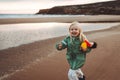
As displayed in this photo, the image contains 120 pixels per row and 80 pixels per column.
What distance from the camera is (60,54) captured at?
1156cm

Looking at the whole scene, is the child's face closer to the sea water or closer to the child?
the child

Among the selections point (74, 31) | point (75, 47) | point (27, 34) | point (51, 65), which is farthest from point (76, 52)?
point (27, 34)

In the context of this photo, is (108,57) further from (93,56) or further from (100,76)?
(100,76)

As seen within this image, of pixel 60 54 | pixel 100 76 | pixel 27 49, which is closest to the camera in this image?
pixel 100 76

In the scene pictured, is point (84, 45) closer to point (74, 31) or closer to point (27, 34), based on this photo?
point (74, 31)

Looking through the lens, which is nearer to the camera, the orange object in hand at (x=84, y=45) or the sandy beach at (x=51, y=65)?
the orange object in hand at (x=84, y=45)

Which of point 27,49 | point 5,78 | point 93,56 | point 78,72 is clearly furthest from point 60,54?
point 78,72

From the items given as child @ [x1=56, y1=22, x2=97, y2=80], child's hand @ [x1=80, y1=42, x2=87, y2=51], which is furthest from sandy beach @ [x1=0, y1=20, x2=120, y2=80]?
child's hand @ [x1=80, y1=42, x2=87, y2=51]

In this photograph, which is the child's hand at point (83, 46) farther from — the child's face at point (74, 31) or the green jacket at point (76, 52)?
the child's face at point (74, 31)

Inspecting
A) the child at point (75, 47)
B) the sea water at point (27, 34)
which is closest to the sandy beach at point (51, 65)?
the child at point (75, 47)

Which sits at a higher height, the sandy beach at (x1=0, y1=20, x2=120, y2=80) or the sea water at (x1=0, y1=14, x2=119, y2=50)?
the sandy beach at (x1=0, y1=20, x2=120, y2=80)

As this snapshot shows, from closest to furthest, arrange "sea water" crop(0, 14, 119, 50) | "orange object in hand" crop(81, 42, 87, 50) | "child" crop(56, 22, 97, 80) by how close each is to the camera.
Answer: "orange object in hand" crop(81, 42, 87, 50), "child" crop(56, 22, 97, 80), "sea water" crop(0, 14, 119, 50)

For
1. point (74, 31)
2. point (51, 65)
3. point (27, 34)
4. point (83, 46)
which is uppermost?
point (74, 31)

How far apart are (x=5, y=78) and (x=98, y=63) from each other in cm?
281
